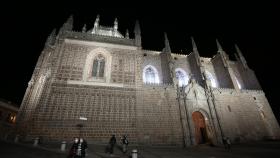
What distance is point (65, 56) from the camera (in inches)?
826

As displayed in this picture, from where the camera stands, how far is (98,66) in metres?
22.0

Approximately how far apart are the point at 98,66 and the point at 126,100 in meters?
5.71

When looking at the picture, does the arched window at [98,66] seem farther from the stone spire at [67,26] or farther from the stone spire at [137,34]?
the stone spire at [67,26]

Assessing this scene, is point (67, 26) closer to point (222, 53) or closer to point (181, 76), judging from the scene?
point (181, 76)

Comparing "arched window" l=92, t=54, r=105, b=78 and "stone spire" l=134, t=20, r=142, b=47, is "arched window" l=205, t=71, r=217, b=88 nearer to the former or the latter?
"stone spire" l=134, t=20, r=142, b=47

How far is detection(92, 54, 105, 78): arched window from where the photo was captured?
Answer: 843 inches

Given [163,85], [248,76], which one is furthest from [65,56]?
[248,76]

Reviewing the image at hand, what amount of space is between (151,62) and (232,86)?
41.1 feet

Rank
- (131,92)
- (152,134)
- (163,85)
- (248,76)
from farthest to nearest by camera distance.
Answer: (248,76) → (163,85) → (131,92) → (152,134)

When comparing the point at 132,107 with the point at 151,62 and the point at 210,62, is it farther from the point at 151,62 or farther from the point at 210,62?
the point at 210,62

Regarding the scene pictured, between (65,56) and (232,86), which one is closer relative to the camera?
(65,56)

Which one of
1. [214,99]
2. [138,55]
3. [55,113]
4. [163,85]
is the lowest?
[55,113]

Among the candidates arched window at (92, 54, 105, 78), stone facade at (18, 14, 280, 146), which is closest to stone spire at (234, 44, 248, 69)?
stone facade at (18, 14, 280, 146)

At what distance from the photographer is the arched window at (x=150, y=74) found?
87.6ft
